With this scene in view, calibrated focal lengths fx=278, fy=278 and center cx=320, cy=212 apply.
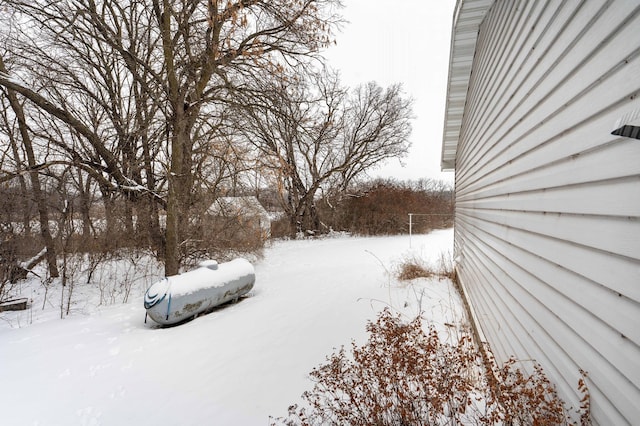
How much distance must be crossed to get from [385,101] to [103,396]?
19770 mm

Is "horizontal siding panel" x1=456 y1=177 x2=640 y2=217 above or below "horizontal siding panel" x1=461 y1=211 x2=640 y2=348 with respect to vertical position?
above

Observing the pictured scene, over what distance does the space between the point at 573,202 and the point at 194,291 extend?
5.18m

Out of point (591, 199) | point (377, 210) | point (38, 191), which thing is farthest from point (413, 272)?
point (377, 210)

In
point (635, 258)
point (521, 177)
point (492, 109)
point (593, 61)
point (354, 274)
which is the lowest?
point (354, 274)

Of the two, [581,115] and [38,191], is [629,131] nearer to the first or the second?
[581,115]

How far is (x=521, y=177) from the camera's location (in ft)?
7.55

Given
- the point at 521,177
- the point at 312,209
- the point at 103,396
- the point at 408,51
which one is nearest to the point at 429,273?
the point at 521,177

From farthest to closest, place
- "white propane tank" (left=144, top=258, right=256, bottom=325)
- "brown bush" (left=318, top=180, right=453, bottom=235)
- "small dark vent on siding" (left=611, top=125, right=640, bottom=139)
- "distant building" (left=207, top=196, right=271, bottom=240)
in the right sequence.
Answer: "brown bush" (left=318, top=180, right=453, bottom=235), "distant building" (left=207, top=196, right=271, bottom=240), "white propane tank" (left=144, top=258, right=256, bottom=325), "small dark vent on siding" (left=611, top=125, right=640, bottom=139)

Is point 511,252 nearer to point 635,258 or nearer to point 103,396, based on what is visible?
point 635,258

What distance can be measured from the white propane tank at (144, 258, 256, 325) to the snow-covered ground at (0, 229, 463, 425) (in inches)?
9.0

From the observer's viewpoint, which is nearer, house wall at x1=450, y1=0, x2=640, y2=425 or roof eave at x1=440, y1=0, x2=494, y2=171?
house wall at x1=450, y1=0, x2=640, y2=425

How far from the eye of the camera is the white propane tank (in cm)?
459

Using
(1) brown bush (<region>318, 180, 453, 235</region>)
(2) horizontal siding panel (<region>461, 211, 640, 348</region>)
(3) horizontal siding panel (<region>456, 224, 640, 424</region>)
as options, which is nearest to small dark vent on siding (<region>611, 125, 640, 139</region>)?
(2) horizontal siding panel (<region>461, 211, 640, 348</region>)

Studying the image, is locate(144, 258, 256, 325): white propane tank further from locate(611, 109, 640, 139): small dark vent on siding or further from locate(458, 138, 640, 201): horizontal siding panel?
locate(611, 109, 640, 139): small dark vent on siding
